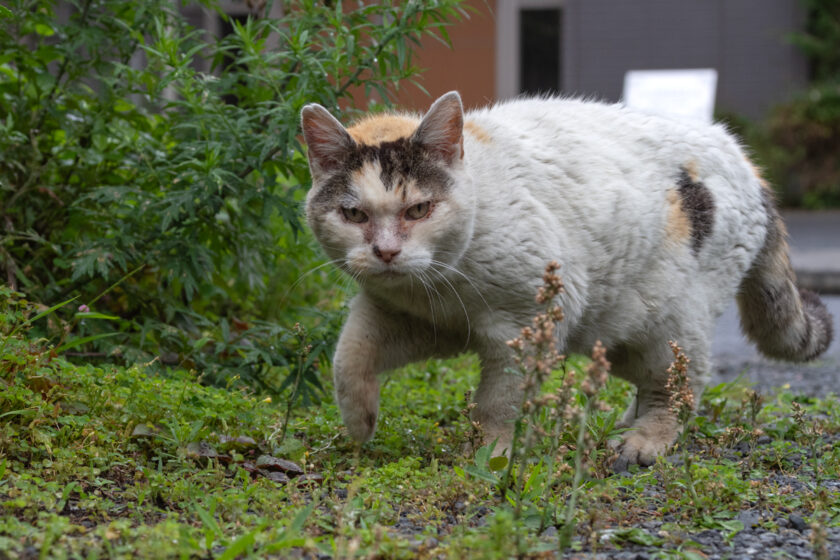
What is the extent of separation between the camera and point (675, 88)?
17219 mm

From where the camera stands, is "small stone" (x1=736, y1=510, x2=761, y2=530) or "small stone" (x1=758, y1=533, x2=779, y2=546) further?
"small stone" (x1=736, y1=510, x2=761, y2=530)

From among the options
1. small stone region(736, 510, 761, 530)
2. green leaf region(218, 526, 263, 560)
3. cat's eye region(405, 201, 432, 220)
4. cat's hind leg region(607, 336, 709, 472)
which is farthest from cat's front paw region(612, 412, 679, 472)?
green leaf region(218, 526, 263, 560)

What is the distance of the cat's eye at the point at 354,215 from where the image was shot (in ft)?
11.6

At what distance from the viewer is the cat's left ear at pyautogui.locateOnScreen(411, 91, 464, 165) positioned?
11.5ft

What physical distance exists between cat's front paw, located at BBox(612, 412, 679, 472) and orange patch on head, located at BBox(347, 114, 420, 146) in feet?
5.04

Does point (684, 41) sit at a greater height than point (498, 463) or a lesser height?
greater

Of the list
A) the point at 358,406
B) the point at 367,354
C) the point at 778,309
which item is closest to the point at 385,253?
the point at 367,354

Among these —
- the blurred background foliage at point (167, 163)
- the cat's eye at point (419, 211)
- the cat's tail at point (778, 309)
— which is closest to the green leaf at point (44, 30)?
the blurred background foliage at point (167, 163)

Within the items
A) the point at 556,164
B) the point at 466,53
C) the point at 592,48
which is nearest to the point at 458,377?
the point at 556,164

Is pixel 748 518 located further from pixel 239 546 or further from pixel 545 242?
pixel 239 546

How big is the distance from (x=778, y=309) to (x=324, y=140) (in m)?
2.35

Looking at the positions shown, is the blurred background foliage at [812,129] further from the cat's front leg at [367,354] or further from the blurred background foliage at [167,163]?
the cat's front leg at [367,354]

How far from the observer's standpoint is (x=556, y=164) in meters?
3.92

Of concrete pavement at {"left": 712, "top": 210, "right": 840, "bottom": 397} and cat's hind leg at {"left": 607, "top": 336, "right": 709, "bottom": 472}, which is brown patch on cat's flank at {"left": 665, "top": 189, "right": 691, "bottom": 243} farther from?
concrete pavement at {"left": 712, "top": 210, "right": 840, "bottom": 397}
